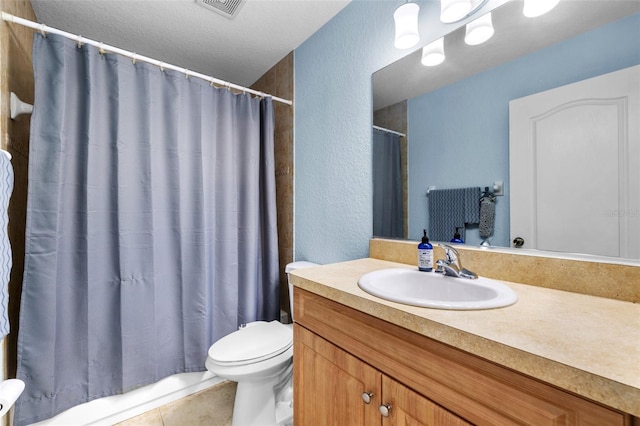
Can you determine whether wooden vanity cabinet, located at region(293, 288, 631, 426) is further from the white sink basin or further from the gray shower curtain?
the gray shower curtain

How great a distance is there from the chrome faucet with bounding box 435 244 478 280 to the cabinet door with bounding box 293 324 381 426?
0.44 meters

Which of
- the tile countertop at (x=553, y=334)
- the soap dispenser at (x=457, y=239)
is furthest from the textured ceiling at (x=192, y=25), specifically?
the tile countertop at (x=553, y=334)

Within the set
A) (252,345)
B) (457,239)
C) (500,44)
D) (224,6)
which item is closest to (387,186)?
(457,239)

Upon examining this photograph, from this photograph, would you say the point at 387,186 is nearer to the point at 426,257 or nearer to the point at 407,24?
the point at 426,257

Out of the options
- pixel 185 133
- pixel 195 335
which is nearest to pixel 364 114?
pixel 185 133

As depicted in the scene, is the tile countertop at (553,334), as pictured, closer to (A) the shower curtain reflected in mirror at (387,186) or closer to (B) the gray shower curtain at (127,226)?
(A) the shower curtain reflected in mirror at (387,186)

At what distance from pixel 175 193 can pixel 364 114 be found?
116cm

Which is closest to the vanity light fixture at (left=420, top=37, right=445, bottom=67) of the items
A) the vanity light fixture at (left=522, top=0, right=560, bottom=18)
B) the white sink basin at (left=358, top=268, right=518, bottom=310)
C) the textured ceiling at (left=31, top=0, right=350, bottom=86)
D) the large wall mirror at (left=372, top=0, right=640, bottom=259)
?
the large wall mirror at (left=372, top=0, right=640, bottom=259)

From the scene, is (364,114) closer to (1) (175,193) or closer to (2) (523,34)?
(2) (523,34)

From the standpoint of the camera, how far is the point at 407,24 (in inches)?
45.4

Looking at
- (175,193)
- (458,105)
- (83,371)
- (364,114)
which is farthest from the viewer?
(175,193)

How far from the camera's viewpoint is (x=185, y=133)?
5.31ft

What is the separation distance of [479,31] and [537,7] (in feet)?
0.56

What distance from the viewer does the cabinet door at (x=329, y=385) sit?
754 mm
